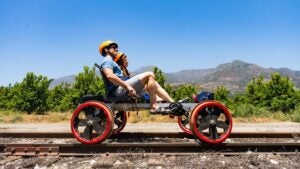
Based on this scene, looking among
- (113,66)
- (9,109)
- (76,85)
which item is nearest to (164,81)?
(76,85)

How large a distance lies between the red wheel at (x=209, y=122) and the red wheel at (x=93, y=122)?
1306 mm

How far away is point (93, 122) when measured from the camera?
18.2 ft

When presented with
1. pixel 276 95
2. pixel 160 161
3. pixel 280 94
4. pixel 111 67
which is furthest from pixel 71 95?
pixel 160 161

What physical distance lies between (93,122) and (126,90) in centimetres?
74

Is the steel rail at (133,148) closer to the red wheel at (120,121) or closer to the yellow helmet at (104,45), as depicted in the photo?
the red wheel at (120,121)

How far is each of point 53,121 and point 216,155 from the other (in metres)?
11.5

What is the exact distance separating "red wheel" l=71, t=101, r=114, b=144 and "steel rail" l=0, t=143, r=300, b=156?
1.11 feet

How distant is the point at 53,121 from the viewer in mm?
15156

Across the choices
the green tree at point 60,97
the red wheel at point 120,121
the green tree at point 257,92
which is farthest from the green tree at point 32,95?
the red wheel at point 120,121

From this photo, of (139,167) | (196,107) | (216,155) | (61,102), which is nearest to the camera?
(139,167)

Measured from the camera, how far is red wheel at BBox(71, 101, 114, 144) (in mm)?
5445

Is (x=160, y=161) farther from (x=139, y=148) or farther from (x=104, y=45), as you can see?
(x=104, y=45)

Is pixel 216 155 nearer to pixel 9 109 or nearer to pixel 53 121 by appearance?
pixel 53 121

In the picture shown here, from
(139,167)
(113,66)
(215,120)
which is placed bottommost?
(139,167)
